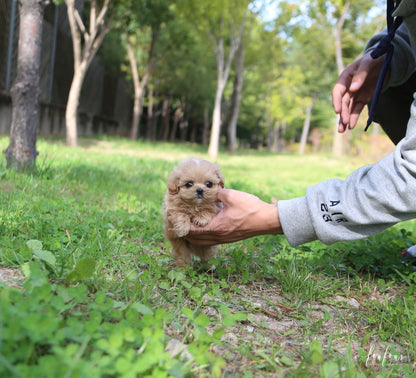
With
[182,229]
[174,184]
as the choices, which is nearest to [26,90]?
[174,184]

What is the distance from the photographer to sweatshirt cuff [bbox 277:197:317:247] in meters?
1.96

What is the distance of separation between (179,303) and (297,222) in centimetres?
79

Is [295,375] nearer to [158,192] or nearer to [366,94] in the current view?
[366,94]

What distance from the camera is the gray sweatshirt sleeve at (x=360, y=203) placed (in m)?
1.74

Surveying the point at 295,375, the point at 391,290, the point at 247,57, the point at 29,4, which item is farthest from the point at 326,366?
the point at 247,57

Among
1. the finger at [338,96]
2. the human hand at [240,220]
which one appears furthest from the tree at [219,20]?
the human hand at [240,220]

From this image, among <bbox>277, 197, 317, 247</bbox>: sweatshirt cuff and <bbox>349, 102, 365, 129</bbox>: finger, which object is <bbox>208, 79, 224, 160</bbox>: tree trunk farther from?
<bbox>277, 197, 317, 247</bbox>: sweatshirt cuff

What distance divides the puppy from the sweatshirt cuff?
52 cm

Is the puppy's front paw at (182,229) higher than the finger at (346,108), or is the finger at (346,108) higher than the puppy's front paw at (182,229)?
the finger at (346,108)

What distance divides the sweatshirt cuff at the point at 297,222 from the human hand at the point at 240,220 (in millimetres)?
59

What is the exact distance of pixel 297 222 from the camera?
6.47ft

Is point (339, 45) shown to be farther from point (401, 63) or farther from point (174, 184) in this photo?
point (174, 184)

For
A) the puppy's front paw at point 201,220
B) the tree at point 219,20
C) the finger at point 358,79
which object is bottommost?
the puppy's front paw at point 201,220

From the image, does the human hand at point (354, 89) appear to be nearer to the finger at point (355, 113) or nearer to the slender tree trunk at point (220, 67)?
the finger at point (355, 113)
